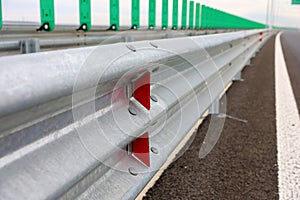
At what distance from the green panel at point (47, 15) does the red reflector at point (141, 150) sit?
7092 millimetres

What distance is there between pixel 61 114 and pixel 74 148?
112mm

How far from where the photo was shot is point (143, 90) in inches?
70.2

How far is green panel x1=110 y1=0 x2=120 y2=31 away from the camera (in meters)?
11.8

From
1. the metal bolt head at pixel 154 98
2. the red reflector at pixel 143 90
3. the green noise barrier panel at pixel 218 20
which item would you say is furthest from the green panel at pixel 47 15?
the green noise barrier panel at pixel 218 20

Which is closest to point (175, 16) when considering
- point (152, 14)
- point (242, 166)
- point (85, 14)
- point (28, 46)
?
point (152, 14)

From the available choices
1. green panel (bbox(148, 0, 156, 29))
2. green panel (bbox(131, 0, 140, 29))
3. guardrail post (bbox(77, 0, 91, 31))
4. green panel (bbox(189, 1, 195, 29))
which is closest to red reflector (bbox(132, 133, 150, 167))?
guardrail post (bbox(77, 0, 91, 31))

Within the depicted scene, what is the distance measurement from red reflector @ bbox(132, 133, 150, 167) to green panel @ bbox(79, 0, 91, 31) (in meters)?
8.54

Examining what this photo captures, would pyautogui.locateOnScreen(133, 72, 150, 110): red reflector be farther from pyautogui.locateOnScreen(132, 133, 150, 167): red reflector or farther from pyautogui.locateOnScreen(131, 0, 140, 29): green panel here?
pyautogui.locateOnScreen(131, 0, 140, 29): green panel

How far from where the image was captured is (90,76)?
1.21 meters

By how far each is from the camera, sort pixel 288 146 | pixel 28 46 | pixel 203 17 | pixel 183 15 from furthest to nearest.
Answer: pixel 203 17, pixel 183 15, pixel 28 46, pixel 288 146

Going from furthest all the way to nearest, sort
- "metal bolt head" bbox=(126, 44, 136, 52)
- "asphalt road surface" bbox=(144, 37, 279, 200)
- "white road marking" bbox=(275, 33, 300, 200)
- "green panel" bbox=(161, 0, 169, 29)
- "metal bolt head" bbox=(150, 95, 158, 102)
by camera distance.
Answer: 1. "green panel" bbox=(161, 0, 169, 29)
2. "white road marking" bbox=(275, 33, 300, 200)
3. "asphalt road surface" bbox=(144, 37, 279, 200)
4. "metal bolt head" bbox=(150, 95, 158, 102)
5. "metal bolt head" bbox=(126, 44, 136, 52)

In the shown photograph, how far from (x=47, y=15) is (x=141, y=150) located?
7.32 meters

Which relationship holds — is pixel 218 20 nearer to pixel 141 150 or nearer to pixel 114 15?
pixel 114 15

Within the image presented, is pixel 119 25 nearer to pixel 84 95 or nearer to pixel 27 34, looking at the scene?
pixel 27 34
